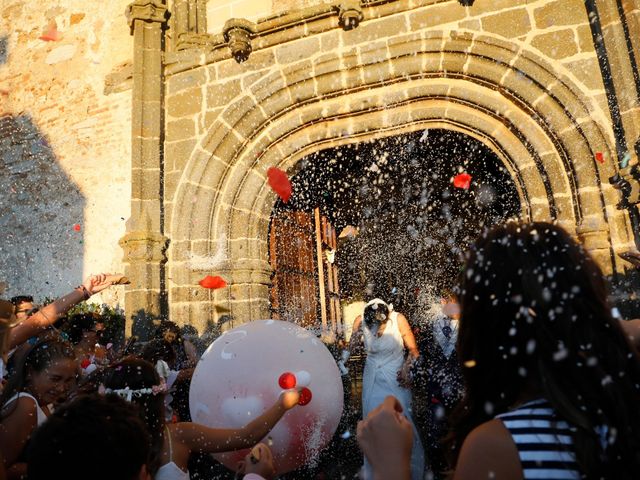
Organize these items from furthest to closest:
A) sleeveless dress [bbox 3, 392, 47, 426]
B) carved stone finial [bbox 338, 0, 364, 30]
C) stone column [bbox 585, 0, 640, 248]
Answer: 1. carved stone finial [bbox 338, 0, 364, 30]
2. stone column [bbox 585, 0, 640, 248]
3. sleeveless dress [bbox 3, 392, 47, 426]

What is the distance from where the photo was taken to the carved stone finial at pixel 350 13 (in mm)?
4992

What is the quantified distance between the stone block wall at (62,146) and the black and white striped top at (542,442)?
5.55 metres

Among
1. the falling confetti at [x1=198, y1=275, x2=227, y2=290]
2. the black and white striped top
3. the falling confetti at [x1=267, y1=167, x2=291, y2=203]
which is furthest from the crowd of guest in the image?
the falling confetti at [x1=267, y1=167, x2=291, y2=203]

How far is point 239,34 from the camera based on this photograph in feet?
17.5

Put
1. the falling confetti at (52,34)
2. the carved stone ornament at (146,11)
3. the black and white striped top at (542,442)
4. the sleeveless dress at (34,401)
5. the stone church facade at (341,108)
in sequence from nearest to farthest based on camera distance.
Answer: the black and white striped top at (542,442) < the sleeveless dress at (34,401) < the stone church facade at (341,108) < the carved stone ornament at (146,11) < the falling confetti at (52,34)

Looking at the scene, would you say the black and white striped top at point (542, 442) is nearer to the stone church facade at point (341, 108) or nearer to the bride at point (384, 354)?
the bride at point (384, 354)

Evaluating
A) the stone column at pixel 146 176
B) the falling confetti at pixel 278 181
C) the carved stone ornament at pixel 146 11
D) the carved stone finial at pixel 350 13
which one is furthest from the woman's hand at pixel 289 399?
the carved stone ornament at pixel 146 11

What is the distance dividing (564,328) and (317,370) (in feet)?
4.84

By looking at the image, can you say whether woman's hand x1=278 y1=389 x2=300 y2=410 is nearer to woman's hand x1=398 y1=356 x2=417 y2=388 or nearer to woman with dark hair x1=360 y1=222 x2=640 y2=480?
woman with dark hair x1=360 y1=222 x2=640 y2=480

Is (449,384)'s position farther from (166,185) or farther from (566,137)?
(166,185)

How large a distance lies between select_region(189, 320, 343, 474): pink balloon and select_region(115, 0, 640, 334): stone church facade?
2.99 meters

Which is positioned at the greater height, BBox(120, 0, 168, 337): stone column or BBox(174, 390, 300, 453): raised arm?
BBox(120, 0, 168, 337): stone column

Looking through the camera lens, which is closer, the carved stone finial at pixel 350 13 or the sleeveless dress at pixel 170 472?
the sleeveless dress at pixel 170 472

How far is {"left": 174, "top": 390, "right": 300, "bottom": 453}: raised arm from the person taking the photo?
1944 mm
